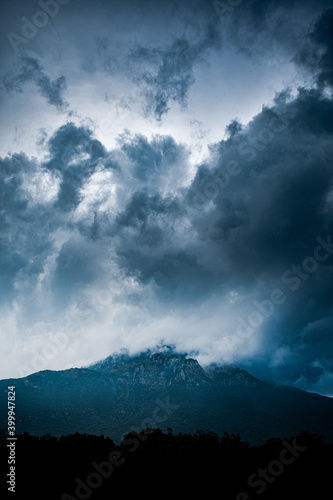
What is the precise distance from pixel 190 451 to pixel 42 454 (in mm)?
17480

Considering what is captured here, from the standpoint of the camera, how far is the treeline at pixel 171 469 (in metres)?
23.7

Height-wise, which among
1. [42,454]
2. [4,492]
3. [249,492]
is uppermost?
[42,454]

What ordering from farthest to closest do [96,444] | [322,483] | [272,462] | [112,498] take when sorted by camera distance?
[96,444], [272,462], [112,498], [322,483]

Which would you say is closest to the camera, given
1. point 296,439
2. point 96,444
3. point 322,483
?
point 322,483

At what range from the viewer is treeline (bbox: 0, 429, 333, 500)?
77.7 feet

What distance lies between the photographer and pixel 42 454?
101 ft

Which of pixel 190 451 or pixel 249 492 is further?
pixel 190 451

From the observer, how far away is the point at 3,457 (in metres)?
29.9

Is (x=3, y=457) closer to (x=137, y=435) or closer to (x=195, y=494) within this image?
(x=137, y=435)

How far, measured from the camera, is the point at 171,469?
1096 inches

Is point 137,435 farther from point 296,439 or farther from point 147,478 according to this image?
point 296,439

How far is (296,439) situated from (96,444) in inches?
944

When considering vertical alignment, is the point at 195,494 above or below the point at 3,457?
below

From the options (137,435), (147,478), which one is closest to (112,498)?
(147,478)
